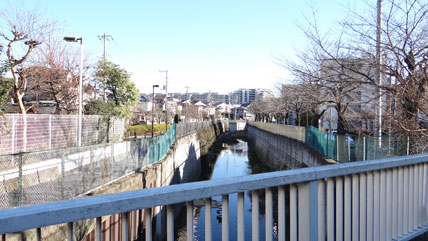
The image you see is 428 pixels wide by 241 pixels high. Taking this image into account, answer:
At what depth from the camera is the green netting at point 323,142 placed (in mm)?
11859

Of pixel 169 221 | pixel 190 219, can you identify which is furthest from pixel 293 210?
pixel 169 221

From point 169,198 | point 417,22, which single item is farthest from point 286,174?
point 417,22

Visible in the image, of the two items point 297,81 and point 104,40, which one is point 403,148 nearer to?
point 297,81

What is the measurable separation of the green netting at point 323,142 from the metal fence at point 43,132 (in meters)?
11.2

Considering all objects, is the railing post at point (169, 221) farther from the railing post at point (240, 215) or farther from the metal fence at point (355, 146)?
the metal fence at point (355, 146)

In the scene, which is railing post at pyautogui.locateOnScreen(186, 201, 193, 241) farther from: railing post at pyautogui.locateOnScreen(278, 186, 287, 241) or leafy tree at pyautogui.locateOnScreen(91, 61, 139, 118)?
leafy tree at pyautogui.locateOnScreen(91, 61, 139, 118)

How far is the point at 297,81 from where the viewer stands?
44.4 feet

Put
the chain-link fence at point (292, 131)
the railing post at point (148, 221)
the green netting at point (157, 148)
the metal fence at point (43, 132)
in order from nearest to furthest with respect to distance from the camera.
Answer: the railing post at point (148, 221) → the metal fence at point (43, 132) → the green netting at point (157, 148) → the chain-link fence at point (292, 131)

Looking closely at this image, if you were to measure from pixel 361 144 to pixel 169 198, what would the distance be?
961 cm

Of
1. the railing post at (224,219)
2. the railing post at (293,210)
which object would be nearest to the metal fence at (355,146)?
the railing post at (293,210)

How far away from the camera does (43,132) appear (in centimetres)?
1089

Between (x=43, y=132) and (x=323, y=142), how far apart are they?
11.5m

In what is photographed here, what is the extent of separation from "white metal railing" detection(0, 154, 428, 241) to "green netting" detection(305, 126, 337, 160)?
8.80 meters

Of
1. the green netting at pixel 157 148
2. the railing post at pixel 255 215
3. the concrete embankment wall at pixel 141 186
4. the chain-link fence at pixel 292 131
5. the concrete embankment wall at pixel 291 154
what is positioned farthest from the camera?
the chain-link fence at pixel 292 131
